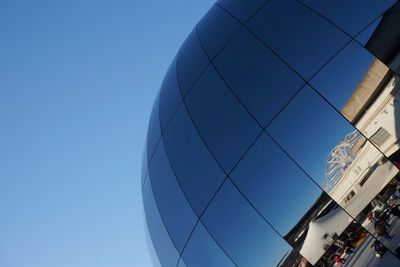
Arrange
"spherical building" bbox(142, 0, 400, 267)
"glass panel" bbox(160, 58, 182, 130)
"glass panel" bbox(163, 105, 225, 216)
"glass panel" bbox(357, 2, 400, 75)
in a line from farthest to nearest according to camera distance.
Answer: "glass panel" bbox(160, 58, 182, 130), "glass panel" bbox(163, 105, 225, 216), "glass panel" bbox(357, 2, 400, 75), "spherical building" bbox(142, 0, 400, 267)

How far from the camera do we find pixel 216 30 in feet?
36.0

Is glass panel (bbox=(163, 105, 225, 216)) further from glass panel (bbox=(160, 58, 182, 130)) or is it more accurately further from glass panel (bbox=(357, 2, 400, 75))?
glass panel (bbox=(357, 2, 400, 75))

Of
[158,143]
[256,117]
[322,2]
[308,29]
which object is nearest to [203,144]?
[256,117]

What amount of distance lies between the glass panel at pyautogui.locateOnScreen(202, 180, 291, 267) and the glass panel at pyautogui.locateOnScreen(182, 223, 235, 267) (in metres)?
0.18

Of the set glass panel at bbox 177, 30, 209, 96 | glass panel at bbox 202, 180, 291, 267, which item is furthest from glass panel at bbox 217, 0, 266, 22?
glass panel at bbox 202, 180, 291, 267

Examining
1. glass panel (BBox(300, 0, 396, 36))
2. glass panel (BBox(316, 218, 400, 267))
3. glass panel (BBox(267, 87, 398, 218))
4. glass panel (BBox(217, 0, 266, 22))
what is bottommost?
glass panel (BBox(316, 218, 400, 267))

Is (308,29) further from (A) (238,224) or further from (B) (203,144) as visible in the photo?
(A) (238,224)

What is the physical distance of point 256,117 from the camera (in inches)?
354

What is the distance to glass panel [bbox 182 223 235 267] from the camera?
31.3ft

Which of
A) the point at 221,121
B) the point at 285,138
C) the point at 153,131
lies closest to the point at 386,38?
the point at 285,138

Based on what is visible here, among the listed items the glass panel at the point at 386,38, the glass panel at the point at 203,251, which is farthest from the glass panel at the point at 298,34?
the glass panel at the point at 203,251

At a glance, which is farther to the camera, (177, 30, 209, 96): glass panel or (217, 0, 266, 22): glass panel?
(177, 30, 209, 96): glass panel

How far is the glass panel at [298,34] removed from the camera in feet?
28.6

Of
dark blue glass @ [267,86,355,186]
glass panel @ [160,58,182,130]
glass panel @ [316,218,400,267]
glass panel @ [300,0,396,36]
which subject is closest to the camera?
glass panel @ [316,218,400,267]
